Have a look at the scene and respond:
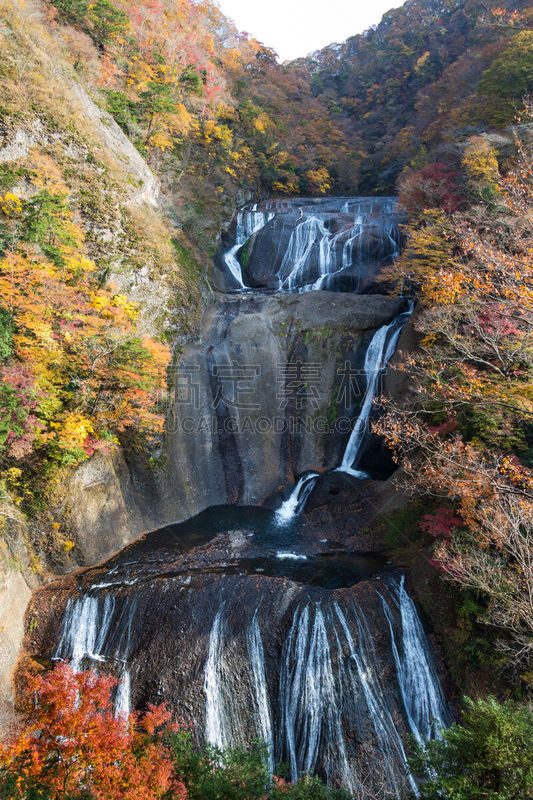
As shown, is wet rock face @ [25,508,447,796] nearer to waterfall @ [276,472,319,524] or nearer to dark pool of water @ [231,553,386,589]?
dark pool of water @ [231,553,386,589]

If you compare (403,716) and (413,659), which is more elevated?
(413,659)

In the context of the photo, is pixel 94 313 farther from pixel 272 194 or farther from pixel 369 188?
pixel 369 188

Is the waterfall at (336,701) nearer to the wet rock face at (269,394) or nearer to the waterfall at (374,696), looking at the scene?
the waterfall at (374,696)

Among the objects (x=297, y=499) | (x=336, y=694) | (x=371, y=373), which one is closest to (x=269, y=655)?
(x=336, y=694)

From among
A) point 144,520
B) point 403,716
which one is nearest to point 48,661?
point 144,520

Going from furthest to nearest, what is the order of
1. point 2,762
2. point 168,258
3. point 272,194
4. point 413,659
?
point 272,194 < point 168,258 < point 413,659 < point 2,762

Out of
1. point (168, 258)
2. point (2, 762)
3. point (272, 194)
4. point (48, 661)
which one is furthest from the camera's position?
point (272, 194)

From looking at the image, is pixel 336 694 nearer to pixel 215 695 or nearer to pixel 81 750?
pixel 215 695

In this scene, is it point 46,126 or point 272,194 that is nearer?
point 46,126
